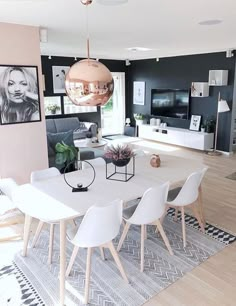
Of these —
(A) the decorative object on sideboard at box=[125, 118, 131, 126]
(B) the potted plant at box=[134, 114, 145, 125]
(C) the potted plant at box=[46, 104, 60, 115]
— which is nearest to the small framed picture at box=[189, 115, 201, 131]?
(B) the potted plant at box=[134, 114, 145, 125]

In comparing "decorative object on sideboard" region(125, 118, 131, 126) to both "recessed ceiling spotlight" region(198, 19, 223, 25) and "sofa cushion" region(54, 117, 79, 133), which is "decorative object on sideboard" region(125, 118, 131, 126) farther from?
"recessed ceiling spotlight" region(198, 19, 223, 25)

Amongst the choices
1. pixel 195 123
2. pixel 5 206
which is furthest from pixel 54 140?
pixel 195 123

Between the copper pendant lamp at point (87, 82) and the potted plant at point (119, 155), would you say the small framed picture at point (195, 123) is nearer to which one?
the potted plant at point (119, 155)

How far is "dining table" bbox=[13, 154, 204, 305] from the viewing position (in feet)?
7.34

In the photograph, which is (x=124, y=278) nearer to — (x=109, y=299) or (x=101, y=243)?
(x=109, y=299)

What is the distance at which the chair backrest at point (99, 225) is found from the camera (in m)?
2.14

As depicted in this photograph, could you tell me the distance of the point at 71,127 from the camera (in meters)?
7.74

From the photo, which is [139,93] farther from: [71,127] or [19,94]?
[19,94]

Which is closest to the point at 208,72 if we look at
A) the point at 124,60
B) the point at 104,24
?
the point at 124,60

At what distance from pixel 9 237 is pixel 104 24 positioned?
284 cm

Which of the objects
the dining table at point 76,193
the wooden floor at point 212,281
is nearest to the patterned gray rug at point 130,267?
the wooden floor at point 212,281

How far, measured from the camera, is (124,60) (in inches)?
363

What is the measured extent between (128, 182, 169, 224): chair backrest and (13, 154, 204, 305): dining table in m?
0.10

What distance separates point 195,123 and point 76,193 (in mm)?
5622
